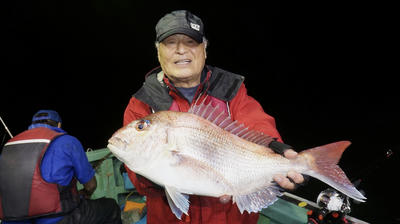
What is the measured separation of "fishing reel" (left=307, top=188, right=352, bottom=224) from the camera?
2662 millimetres

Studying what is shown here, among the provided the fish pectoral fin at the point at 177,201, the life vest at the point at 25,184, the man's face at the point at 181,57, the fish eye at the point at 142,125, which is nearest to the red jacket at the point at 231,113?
the man's face at the point at 181,57

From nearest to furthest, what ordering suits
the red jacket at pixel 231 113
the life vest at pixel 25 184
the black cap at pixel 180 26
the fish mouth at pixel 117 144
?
the fish mouth at pixel 117 144
the red jacket at pixel 231 113
the black cap at pixel 180 26
the life vest at pixel 25 184

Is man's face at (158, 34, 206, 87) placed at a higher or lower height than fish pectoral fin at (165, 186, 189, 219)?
higher

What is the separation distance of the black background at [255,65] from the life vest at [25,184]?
10438mm

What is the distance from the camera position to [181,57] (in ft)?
7.16

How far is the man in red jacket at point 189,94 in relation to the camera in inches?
82.6

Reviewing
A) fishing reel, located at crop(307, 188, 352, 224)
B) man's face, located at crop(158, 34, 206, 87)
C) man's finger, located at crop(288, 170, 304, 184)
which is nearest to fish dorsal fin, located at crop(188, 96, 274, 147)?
man's finger, located at crop(288, 170, 304, 184)

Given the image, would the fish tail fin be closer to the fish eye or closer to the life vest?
the fish eye

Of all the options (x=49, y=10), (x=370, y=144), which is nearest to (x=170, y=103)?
(x=370, y=144)

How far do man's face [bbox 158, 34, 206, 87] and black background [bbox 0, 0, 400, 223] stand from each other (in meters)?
10.0

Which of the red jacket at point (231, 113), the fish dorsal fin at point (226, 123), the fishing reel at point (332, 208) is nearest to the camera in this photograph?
the fish dorsal fin at point (226, 123)

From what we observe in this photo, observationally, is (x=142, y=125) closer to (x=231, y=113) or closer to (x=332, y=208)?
(x=231, y=113)

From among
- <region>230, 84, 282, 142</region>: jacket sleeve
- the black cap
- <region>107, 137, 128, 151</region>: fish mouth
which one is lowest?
<region>107, 137, 128, 151</region>: fish mouth

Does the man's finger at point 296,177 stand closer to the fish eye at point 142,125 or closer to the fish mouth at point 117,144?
the fish eye at point 142,125
